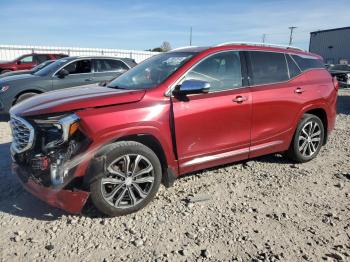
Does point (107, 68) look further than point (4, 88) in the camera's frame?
Yes

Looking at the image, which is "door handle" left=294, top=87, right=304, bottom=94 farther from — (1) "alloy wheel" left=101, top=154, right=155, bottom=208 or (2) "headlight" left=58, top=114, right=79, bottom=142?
(2) "headlight" left=58, top=114, right=79, bottom=142

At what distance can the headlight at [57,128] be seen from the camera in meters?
3.60

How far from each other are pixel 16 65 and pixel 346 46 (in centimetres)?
3312

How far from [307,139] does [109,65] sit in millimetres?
6573

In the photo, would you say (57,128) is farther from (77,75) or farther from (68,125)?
(77,75)

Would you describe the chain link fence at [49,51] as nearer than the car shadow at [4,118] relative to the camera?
No

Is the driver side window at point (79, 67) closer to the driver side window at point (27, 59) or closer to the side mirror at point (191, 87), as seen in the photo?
the side mirror at point (191, 87)

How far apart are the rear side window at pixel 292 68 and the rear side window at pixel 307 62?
94mm

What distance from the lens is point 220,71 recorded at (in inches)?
183

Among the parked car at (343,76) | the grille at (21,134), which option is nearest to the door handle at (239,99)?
the grille at (21,134)

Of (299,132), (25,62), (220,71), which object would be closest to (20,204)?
(220,71)

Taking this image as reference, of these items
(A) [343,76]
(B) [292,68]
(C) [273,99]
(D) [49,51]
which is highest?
(B) [292,68]

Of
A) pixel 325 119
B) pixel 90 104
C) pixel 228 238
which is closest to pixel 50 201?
pixel 90 104

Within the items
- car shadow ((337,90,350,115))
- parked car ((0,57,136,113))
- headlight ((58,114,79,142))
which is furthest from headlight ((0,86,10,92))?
car shadow ((337,90,350,115))
